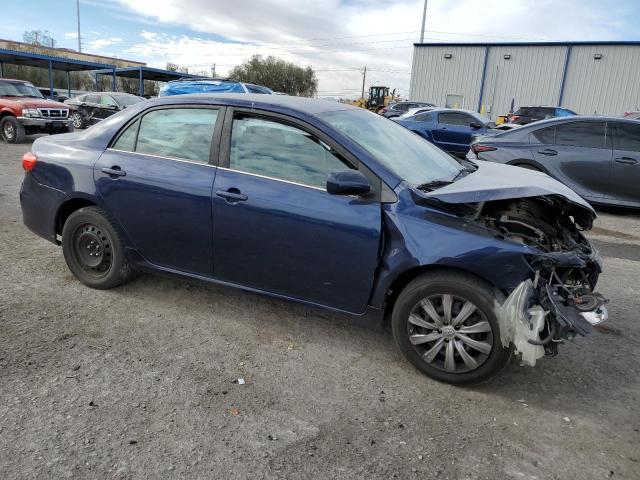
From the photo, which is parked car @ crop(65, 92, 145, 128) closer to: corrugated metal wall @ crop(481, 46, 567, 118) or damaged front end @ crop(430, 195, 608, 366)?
damaged front end @ crop(430, 195, 608, 366)

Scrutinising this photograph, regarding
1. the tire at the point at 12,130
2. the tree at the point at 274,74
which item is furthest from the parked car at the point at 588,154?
the tree at the point at 274,74

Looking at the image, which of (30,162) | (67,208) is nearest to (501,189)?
(67,208)

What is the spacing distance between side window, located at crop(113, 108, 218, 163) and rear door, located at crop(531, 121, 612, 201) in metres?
5.88

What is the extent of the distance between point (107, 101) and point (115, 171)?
1775 cm

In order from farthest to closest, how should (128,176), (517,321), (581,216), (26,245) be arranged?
(26,245)
(128,176)
(581,216)
(517,321)

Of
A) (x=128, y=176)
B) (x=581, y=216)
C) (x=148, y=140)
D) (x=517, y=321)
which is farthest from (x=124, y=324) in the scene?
(x=581, y=216)

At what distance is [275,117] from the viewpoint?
137 inches

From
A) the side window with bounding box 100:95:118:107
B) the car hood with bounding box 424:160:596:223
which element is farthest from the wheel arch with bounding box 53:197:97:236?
the side window with bounding box 100:95:118:107

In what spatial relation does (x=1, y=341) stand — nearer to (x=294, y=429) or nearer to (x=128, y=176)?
(x=128, y=176)

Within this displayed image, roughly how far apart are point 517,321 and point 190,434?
181 cm

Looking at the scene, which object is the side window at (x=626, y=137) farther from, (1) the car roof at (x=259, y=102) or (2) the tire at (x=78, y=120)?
(2) the tire at (x=78, y=120)

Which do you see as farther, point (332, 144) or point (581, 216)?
point (581, 216)

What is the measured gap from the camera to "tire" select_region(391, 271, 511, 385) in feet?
9.51

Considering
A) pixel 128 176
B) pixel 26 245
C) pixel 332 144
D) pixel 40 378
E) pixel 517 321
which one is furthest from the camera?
pixel 26 245
